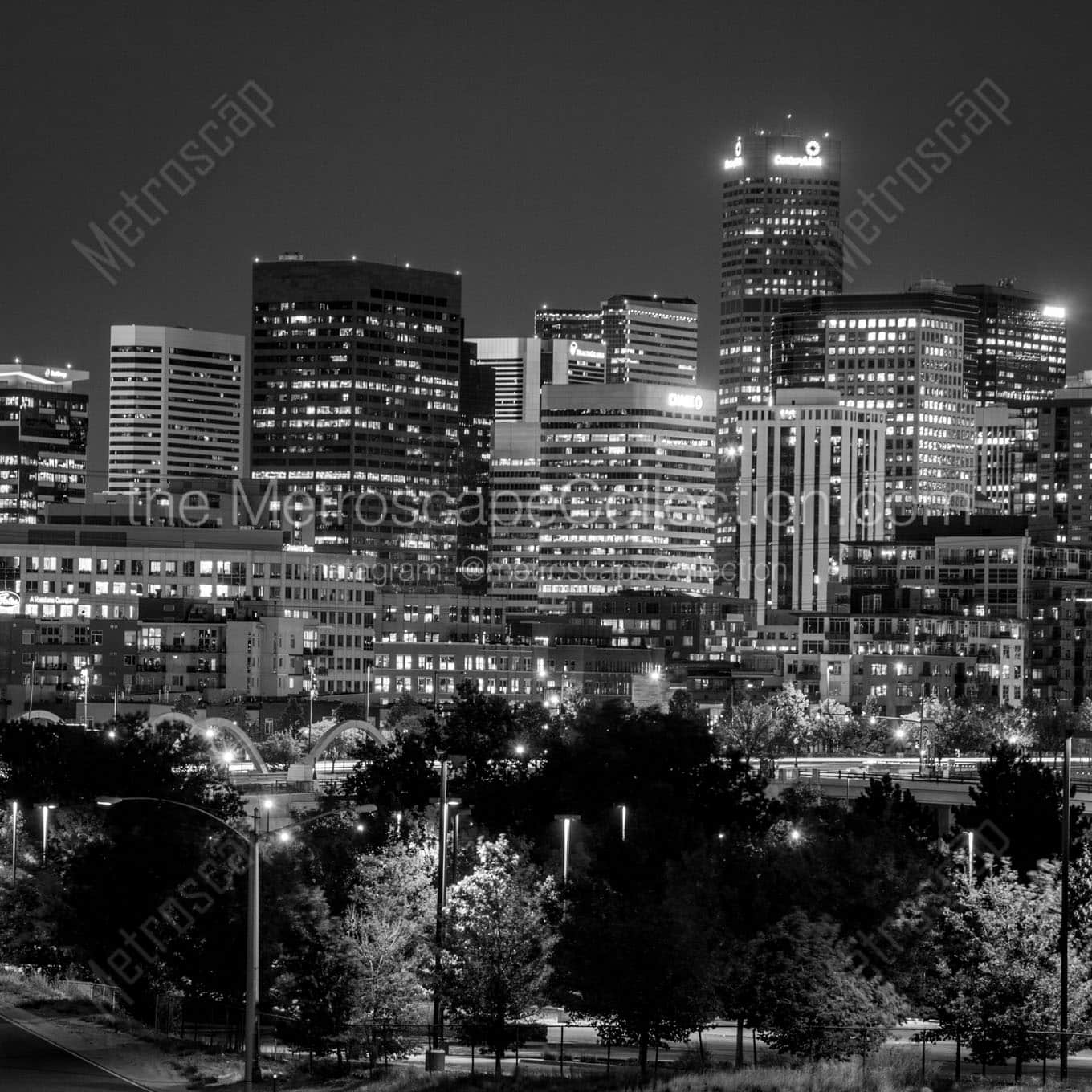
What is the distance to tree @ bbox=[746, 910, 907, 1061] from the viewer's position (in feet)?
191

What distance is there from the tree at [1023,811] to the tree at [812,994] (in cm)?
1932

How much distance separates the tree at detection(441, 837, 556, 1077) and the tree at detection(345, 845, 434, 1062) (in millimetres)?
976

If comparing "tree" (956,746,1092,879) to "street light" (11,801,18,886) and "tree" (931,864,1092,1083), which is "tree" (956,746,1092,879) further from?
"street light" (11,801,18,886)

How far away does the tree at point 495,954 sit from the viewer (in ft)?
189

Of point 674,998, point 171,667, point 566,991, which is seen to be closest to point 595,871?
point 566,991

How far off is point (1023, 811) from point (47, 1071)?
152ft

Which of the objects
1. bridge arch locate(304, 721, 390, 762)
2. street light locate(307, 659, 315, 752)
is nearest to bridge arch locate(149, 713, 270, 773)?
bridge arch locate(304, 721, 390, 762)

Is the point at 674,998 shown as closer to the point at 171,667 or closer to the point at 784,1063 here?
the point at 784,1063

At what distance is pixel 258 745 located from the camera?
13812cm

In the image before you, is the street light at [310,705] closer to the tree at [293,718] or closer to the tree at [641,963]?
the tree at [293,718]

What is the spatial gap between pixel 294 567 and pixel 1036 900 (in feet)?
472

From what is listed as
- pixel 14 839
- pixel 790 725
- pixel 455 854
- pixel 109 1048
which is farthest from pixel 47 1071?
pixel 790 725

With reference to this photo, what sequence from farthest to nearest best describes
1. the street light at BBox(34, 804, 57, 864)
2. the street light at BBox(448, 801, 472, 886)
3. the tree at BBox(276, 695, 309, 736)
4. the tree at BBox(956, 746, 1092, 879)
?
the tree at BBox(276, 695, 309, 736), the tree at BBox(956, 746, 1092, 879), the street light at BBox(34, 804, 57, 864), the street light at BBox(448, 801, 472, 886)

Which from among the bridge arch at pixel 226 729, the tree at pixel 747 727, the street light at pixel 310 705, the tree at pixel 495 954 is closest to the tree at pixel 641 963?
the tree at pixel 495 954
